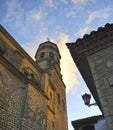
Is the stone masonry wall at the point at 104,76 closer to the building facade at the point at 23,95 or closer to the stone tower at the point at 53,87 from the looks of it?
the building facade at the point at 23,95

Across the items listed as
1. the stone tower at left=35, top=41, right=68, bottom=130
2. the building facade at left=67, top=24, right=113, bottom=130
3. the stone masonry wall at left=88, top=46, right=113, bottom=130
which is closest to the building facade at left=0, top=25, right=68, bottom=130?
the stone tower at left=35, top=41, right=68, bottom=130

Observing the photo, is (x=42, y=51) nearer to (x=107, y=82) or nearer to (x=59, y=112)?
(x=59, y=112)

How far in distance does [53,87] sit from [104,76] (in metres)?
16.3

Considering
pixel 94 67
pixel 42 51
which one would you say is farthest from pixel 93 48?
pixel 42 51

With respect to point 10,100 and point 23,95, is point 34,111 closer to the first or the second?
point 23,95

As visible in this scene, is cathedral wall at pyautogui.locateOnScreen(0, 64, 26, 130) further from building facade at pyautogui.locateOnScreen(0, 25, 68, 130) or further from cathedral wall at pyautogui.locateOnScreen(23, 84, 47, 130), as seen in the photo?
cathedral wall at pyautogui.locateOnScreen(23, 84, 47, 130)

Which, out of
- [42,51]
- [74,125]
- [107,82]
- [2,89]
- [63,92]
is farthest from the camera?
[42,51]

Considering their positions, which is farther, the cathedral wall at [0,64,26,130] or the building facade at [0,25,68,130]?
the building facade at [0,25,68,130]

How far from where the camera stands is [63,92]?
24672 mm

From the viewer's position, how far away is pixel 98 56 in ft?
17.3

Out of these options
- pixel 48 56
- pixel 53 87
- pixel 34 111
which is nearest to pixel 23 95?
pixel 34 111

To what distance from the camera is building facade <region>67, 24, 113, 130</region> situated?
15.0ft

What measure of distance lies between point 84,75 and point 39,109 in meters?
9.74

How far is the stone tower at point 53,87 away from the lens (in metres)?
18.2
